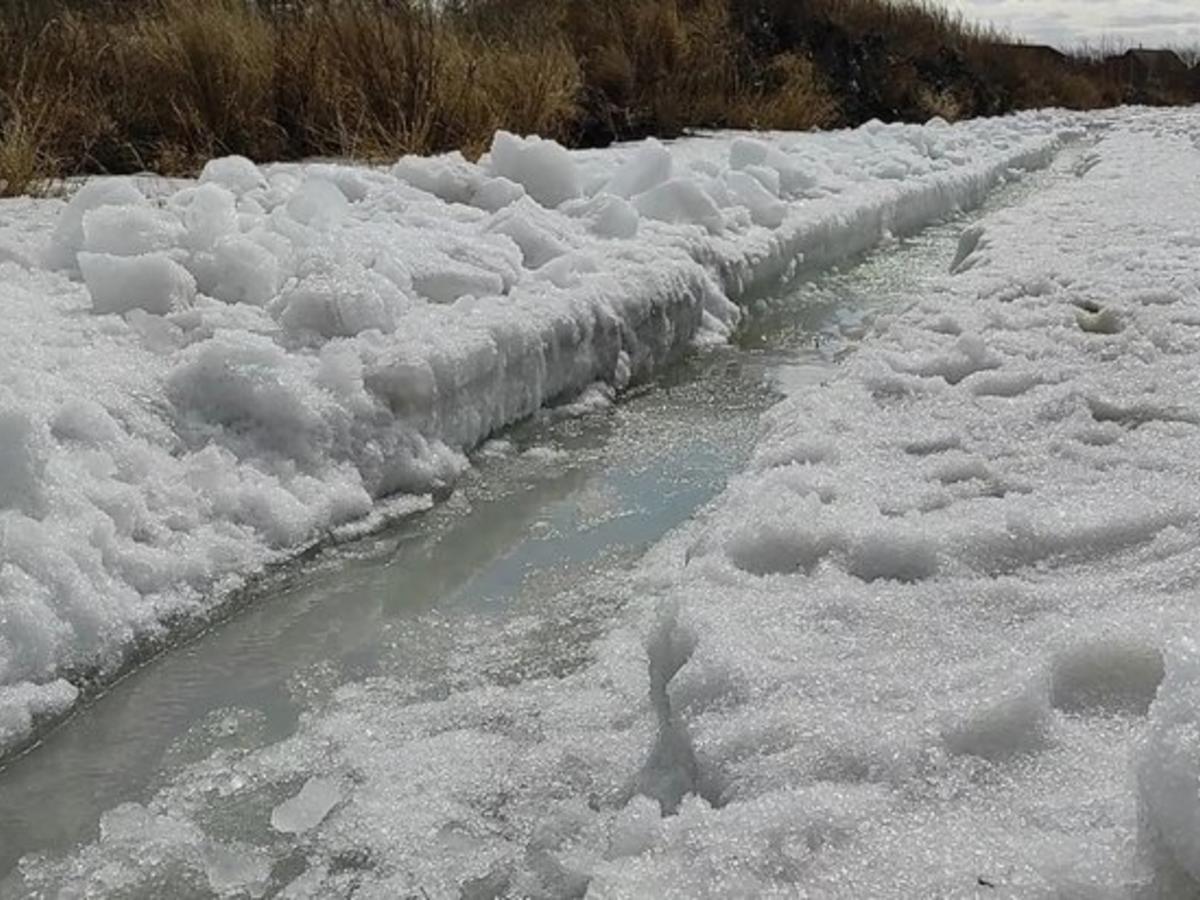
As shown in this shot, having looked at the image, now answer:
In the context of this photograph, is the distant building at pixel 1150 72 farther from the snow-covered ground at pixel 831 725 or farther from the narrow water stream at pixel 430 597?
the snow-covered ground at pixel 831 725

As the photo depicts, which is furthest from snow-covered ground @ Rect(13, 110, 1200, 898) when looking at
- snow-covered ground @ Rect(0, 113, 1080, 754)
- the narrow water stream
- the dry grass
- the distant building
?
the distant building

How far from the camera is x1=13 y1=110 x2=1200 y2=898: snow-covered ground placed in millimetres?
1076

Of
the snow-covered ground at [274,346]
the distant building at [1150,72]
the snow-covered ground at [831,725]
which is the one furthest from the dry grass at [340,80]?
the distant building at [1150,72]

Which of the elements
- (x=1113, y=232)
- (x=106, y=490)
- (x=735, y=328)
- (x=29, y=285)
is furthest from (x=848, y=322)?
(x=106, y=490)

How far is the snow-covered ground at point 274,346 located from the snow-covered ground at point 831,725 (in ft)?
1.61

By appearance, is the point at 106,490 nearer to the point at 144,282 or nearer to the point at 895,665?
the point at 144,282

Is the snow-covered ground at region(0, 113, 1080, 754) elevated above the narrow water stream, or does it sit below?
above

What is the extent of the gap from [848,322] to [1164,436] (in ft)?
7.96

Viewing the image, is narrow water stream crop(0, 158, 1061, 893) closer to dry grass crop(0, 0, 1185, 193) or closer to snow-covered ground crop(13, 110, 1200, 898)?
snow-covered ground crop(13, 110, 1200, 898)

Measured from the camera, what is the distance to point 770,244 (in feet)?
16.5

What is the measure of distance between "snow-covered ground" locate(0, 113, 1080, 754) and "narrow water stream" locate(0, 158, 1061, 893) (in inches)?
3.3

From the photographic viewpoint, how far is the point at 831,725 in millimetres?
1275

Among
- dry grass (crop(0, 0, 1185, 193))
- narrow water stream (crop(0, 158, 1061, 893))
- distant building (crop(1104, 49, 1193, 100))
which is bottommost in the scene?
distant building (crop(1104, 49, 1193, 100))

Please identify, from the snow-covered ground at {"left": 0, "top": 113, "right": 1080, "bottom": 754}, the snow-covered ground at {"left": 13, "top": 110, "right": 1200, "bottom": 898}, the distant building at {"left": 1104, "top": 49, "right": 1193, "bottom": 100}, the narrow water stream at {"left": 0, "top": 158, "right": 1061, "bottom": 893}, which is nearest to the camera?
the snow-covered ground at {"left": 13, "top": 110, "right": 1200, "bottom": 898}
